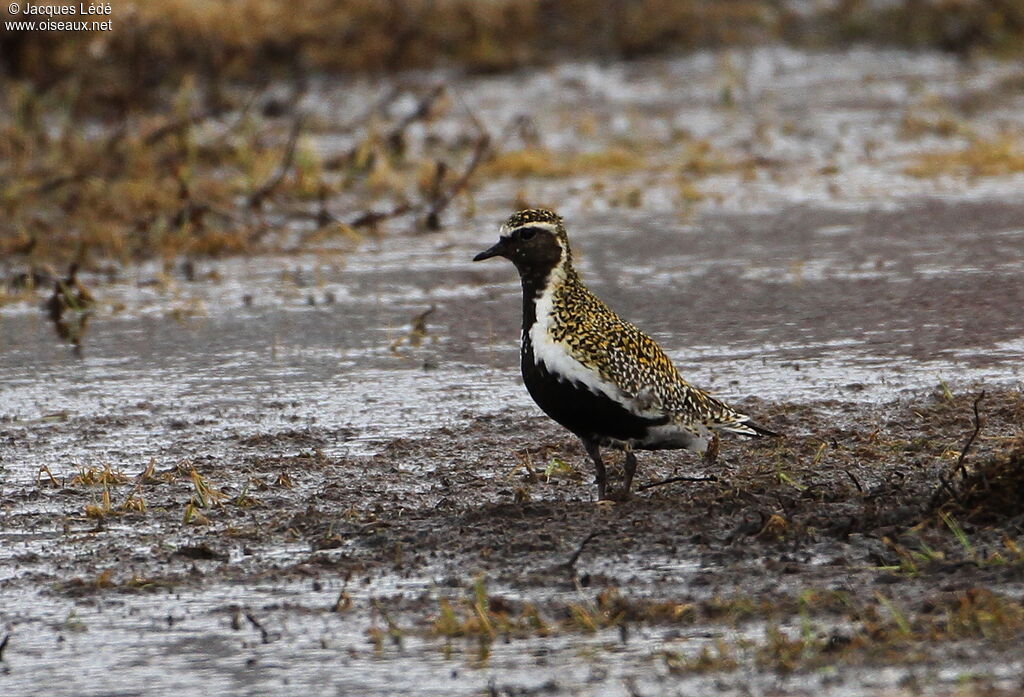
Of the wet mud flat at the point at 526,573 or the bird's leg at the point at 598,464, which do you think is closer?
the wet mud flat at the point at 526,573

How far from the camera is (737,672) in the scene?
461cm

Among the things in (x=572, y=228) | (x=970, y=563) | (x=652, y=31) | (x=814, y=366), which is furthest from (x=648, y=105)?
(x=970, y=563)

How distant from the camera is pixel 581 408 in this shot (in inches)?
240

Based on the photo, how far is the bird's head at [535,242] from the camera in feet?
21.2

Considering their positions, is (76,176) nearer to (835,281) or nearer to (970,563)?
(835,281)

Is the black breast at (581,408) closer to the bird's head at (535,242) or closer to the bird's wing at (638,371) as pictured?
the bird's wing at (638,371)

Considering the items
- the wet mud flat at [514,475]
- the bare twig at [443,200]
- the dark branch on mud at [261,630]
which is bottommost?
the dark branch on mud at [261,630]

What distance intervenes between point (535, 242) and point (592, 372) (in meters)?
0.66

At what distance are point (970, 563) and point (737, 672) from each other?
1059mm

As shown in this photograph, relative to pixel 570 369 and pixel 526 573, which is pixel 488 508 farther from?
pixel 526 573

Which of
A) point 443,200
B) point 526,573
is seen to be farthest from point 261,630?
point 443,200

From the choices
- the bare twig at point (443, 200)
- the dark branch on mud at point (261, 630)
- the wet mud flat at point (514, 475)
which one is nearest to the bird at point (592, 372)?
the wet mud flat at point (514, 475)

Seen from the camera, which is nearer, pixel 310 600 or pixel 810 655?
pixel 810 655

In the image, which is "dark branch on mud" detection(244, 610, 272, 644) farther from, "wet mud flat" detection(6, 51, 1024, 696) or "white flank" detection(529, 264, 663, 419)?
"white flank" detection(529, 264, 663, 419)
